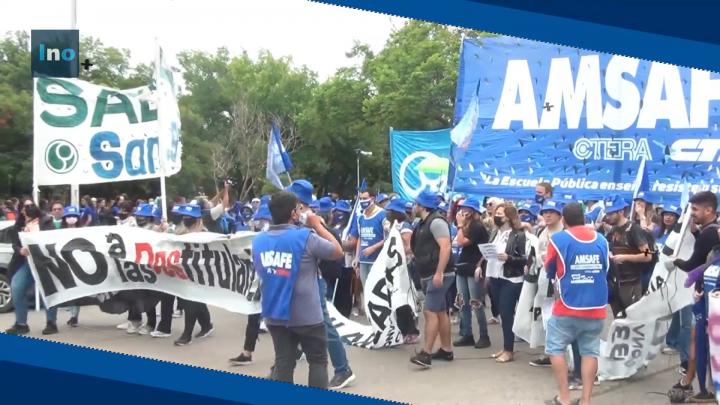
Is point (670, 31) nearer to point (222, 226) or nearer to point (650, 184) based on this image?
point (222, 226)

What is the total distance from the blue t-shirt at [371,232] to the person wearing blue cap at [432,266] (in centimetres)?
143

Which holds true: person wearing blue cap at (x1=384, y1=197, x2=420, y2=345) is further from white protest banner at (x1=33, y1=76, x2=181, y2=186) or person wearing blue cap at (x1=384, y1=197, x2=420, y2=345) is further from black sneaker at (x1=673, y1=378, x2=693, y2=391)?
white protest banner at (x1=33, y1=76, x2=181, y2=186)

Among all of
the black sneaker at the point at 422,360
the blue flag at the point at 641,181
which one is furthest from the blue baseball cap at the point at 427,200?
the blue flag at the point at 641,181

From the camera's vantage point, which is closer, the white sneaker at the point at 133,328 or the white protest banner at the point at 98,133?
the white sneaker at the point at 133,328

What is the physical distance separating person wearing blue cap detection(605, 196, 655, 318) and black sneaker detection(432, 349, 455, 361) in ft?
5.67

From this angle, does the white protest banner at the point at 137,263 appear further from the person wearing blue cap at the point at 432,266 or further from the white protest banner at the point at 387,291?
the person wearing blue cap at the point at 432,266

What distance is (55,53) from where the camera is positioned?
10523 millimetres

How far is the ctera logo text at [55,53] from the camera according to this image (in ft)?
30.4

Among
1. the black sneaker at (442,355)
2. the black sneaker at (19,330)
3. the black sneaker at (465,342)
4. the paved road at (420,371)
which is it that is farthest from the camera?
the black sneaker at (19,330)

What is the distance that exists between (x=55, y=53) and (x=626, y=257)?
8223 mm

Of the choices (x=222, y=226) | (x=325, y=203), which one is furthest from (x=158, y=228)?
(x=325, y=203)

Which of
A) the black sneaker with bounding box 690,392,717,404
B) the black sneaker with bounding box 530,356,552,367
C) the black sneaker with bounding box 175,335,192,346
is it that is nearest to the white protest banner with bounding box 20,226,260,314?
the black sneaker with bounding box 175,335,192,346

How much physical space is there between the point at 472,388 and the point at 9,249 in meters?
7.42

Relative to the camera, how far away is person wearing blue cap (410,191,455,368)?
24.1 ft
